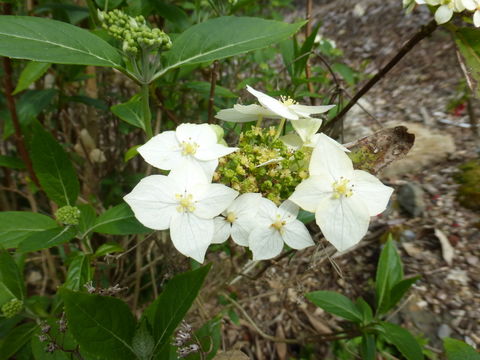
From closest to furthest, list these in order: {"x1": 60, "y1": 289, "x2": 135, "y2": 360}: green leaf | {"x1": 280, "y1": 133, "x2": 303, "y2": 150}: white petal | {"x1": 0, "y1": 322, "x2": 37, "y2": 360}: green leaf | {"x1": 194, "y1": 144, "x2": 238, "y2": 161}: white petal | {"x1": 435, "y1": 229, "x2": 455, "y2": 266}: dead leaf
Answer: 1. {"x1": 60, "y1": 289, "x2": 135, "y2": 360}: green leaf
2. {"x1": 194, "y1": 144, "x2": 238, "y2": 161}: white petal
3. {"x1": 280, "y1": 133, "x2": 303, "y2": 150}: white petal
4. {"x1": 0, "y1": 322, "x2": 37, "y2": 360}: green leaf
5. {"x1": 435, "y1": 229, "x2": 455, "y2": 266}: dead leaf

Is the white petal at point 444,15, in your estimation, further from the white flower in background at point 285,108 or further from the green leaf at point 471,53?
the white flower in background at point 285,108

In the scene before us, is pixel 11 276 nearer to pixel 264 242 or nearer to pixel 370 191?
pixel 264 242

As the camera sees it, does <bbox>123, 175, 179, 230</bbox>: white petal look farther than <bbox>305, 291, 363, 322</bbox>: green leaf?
No

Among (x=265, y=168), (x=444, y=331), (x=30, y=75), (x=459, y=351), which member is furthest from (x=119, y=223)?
(x=444, y=331)

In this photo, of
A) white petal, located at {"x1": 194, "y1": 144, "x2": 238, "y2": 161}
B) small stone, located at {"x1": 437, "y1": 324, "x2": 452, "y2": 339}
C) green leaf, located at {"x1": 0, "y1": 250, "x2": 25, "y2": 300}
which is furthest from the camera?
small stone, located at {"x1": 437, "y1": 324, "x2": 452, "y2": 339}

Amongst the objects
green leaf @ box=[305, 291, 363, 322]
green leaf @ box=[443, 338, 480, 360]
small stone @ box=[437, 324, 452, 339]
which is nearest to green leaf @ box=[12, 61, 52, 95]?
green leaf @ box=[305, 291, 363, 322]

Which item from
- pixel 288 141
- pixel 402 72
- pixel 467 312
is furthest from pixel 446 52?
pixel 288 141

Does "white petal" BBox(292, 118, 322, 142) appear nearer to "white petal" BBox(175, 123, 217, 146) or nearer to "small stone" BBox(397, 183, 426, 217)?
"white petal" BBox(175, 123, 217, 146)
